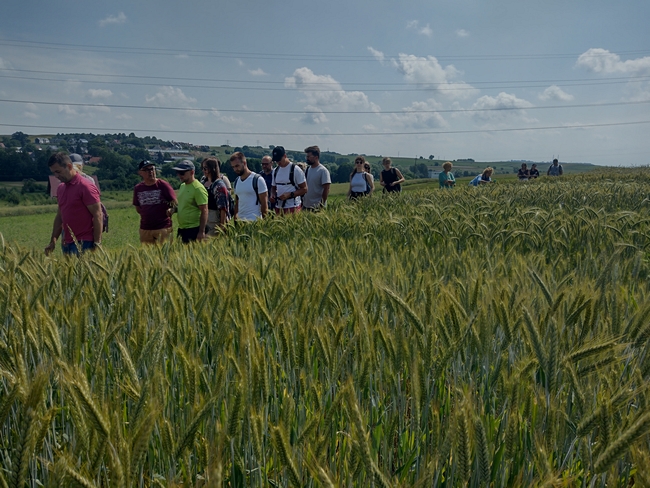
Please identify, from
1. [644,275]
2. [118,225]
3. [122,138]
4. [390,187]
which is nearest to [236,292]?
[644,275]

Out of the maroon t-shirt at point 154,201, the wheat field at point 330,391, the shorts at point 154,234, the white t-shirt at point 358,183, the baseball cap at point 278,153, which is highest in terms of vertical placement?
the baseball cap at point 278,153

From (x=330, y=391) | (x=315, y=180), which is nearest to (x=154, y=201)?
(x=315, y=180)

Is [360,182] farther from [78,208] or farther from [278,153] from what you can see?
[78,208]

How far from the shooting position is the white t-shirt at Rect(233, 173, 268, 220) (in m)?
6.81

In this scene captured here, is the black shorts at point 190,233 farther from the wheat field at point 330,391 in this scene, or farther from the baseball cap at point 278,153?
the wheat field at point 330,391

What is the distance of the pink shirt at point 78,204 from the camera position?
214 inches

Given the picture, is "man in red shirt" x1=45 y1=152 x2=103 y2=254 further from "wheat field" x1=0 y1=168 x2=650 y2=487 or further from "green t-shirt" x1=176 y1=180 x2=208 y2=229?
"wheat field" x1=0 y1=168 x2=650 y2=487

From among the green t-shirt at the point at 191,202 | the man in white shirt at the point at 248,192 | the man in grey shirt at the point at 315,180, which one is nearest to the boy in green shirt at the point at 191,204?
the green t-shirt at the point at 191,202

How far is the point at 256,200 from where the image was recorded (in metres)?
6.93

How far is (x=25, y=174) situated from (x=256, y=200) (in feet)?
207

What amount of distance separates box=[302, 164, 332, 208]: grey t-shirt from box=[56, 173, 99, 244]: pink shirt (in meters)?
3.62

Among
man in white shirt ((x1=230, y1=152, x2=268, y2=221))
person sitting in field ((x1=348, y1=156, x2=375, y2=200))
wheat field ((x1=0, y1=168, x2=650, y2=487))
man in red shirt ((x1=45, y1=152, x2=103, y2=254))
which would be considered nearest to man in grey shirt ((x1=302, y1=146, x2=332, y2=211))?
man in white shirt ((x1=230, y1=152, x2=268, y2=221))

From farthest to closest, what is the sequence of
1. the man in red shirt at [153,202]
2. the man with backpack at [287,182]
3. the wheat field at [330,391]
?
the man with backpack at [287,182]
the man in red shirt at [153,202]
the wheat field at [330,391]

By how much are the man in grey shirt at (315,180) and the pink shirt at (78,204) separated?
351 centimetres
